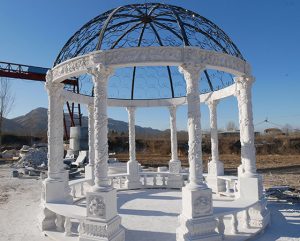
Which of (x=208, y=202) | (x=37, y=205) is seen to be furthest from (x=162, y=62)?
(x=37, y=205)

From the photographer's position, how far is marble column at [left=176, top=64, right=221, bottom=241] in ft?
27.2

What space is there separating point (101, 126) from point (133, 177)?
30.3 ft

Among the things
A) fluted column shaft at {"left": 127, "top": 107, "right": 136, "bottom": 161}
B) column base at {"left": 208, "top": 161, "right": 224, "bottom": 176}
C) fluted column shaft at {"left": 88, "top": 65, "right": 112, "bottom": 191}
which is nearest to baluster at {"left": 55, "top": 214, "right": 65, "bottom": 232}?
fluted column shaft at {"left": 88, "top": 65, "right": 112, "bottom": 191}

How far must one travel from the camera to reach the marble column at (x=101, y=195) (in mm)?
8258

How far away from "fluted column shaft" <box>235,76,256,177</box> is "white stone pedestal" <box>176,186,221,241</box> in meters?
3.19

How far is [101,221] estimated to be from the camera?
827cm

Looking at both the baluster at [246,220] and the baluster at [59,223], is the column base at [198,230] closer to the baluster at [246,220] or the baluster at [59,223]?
the baluster at [246,220]

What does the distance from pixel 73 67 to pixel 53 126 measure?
2844mm

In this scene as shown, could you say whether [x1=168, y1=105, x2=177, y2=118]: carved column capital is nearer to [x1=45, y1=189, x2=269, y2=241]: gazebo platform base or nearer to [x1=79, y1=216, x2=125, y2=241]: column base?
[x1=45, y1=189, x2=269, y2=241]: gazebo platform base

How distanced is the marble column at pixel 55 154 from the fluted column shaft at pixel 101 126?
305 centimetres

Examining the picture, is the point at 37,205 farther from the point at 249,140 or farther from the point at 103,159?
the point at 249,140

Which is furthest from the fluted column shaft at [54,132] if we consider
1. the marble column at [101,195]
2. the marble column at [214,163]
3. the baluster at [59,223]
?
the marble column at [214,163]

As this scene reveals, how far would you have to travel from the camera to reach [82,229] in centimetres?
850

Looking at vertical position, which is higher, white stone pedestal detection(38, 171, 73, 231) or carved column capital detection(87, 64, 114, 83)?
carved column capital detection(87, 64, 114, 83)
